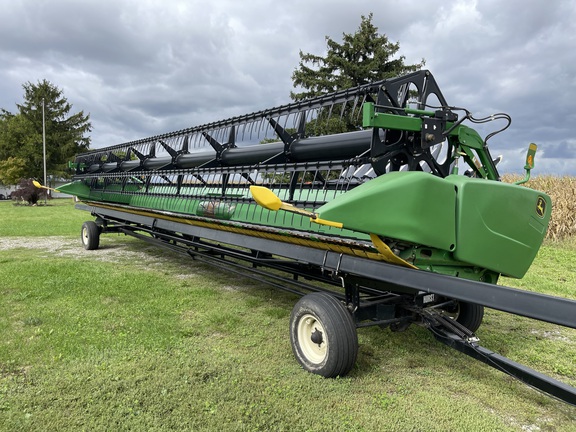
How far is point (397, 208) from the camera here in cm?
259

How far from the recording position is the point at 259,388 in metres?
2.89

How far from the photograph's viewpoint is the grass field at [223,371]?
2.55 m

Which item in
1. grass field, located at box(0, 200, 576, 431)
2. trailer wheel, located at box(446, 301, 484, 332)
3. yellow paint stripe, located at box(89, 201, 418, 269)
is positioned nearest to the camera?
grass field, located at box(0, 200, 576, 431)

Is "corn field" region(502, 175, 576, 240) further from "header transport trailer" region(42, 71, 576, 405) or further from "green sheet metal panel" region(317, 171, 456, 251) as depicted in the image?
"green sheet metal panel" region(317, 171, 456, 251)

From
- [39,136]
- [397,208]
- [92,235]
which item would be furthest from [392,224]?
[39,136]

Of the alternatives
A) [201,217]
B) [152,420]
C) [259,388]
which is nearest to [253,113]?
[201,217]

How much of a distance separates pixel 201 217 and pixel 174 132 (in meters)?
2.42

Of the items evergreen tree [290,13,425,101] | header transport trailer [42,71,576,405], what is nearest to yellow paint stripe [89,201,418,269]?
header transport trailer [42,71,576,405]

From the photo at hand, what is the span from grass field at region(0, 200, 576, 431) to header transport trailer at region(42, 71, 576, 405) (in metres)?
0.34

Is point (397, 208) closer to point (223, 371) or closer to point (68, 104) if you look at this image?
point (223, 371)

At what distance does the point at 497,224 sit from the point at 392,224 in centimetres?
84

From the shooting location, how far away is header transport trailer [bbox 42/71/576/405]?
8.44ft

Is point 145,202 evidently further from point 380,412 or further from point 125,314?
point 380,412

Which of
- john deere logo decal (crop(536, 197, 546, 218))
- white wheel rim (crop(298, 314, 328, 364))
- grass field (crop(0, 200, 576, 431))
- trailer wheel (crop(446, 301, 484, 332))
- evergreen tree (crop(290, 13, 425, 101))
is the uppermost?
evergreen tree (crop(290, 13, 425, 101))
